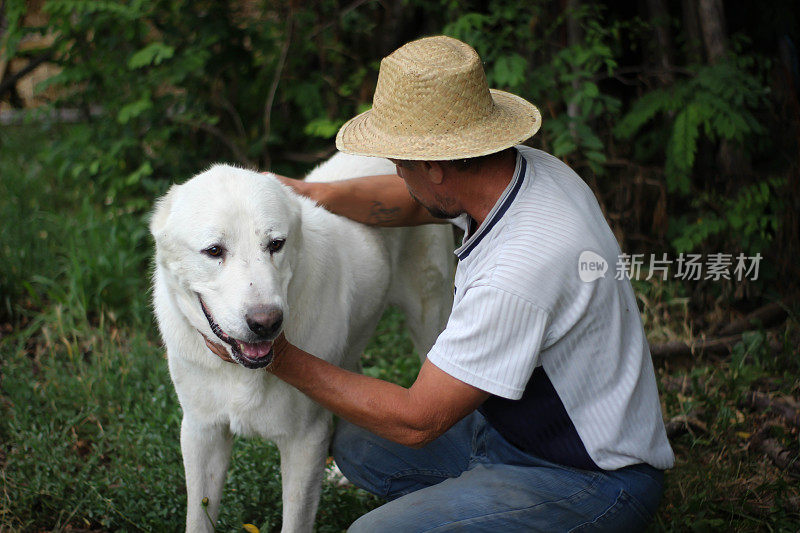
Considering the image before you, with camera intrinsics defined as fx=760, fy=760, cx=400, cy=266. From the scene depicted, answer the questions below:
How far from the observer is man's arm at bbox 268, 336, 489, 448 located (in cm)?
212

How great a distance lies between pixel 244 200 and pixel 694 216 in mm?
3490

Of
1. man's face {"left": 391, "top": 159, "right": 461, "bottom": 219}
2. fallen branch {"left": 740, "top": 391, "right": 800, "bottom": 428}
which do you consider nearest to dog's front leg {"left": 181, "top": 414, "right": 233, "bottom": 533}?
man's face {"left": 391, "top": 159, "right": 461, "bottom": 219}

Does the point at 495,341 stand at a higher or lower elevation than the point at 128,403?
higher

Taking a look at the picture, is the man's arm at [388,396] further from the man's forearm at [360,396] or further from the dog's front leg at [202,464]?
the dog's front leg at [202,464]

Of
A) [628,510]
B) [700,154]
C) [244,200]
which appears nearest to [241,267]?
[244,200]

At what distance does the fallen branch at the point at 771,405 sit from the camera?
3.56 metres

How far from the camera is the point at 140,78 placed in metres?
5.19

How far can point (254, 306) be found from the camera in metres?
2.15

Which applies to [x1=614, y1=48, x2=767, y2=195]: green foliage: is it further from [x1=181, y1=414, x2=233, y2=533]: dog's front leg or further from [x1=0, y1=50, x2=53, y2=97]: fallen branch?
[x1=0, y1=50, x2=53, y2=97]: fallen branch

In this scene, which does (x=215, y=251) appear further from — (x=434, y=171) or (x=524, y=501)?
(x=524, y=501)

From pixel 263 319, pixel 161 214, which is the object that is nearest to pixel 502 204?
pixel 263 319

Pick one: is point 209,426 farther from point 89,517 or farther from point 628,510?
point 628,510

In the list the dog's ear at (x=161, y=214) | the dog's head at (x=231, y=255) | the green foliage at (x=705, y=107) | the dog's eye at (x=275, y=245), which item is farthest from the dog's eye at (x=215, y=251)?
the green foliage at (x=705, y=107)

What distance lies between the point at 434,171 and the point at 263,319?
2.16 ft
